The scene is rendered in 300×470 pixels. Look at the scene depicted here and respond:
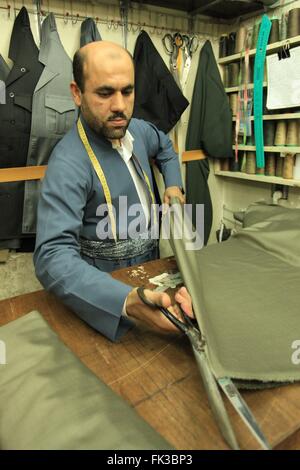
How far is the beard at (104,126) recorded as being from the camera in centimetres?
107

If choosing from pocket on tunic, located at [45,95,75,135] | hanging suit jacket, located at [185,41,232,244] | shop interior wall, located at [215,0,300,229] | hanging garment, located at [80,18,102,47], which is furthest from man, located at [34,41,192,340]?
shop interior wall, located at [215,0,300,229]

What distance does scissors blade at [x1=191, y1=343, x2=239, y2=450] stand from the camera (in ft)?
1.49

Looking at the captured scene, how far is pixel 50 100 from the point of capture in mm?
1701

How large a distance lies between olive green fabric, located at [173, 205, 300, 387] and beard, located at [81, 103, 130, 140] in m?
0.49

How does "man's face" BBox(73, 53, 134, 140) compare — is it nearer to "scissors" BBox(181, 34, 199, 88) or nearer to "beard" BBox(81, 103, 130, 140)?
"beard" BBox(81, 103, 130, 140)

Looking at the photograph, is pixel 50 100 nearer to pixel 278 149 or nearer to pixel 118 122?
pixel 118 122

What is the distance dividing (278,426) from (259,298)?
0.33 m

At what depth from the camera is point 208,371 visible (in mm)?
541

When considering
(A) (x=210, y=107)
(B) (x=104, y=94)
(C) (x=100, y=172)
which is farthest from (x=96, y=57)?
(A) (x=210, y=107)

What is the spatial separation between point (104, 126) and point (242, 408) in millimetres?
901

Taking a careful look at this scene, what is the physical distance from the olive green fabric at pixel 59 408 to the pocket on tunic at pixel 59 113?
4.55ft

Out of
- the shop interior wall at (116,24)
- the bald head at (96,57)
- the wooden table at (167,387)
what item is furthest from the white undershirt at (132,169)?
the shop interior wall at (116,24)

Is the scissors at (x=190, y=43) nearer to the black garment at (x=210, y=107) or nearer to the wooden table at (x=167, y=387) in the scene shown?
the black garment at (x=210, y=107)
